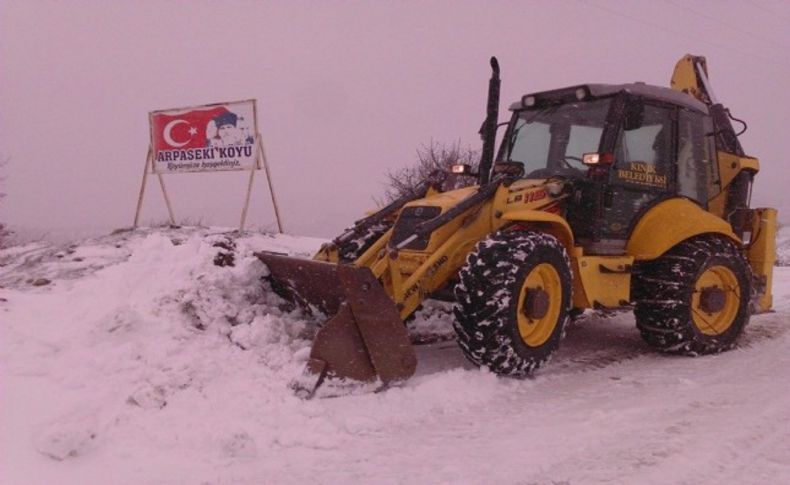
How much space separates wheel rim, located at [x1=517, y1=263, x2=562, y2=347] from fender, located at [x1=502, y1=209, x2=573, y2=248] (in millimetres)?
359

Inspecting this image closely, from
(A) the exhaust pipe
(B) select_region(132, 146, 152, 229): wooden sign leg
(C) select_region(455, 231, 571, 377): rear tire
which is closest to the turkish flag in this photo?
(B) select_region(132, 146, 152, 229): wooden sign leg

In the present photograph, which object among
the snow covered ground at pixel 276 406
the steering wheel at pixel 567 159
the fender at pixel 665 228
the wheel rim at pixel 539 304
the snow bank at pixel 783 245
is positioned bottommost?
the snow bank at pixel 783 245

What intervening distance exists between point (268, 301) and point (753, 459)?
3.57 m

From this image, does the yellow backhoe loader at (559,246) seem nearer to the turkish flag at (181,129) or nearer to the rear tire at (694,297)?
the rear tire at (694,297)

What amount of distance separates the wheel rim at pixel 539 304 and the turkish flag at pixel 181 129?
7.44 m

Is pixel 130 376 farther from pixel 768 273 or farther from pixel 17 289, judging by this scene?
pixel 768 273

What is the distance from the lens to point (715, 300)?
5871 mm

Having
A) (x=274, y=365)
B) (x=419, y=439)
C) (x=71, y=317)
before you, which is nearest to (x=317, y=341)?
(x=274, y=365)

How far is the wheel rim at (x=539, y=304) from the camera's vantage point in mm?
4719

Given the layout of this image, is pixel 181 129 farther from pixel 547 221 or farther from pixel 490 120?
pixel 547 221

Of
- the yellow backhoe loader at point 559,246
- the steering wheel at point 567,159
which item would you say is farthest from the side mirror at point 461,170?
the steering wheel at point 567,159

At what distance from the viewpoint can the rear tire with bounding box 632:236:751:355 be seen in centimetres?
561

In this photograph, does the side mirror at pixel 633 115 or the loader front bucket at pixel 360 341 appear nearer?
the loader front bucket at pixel 360 341

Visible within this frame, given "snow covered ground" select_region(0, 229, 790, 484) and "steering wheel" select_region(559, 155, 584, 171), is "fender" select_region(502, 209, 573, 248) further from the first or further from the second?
"snow covered ground" select_region(0, 229, 790, 484)
